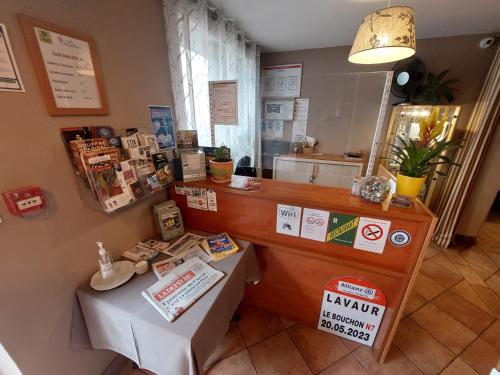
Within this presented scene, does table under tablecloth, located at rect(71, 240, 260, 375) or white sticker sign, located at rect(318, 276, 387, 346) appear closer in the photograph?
table under tablecloth, located at rect(71, 240, 260, 375)

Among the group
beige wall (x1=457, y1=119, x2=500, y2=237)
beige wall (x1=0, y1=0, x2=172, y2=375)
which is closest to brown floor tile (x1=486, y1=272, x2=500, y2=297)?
beige wall (x1=457, y1=119, x2=500, y2=237)

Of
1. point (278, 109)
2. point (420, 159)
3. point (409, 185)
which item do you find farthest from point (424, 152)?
point (278, 109)

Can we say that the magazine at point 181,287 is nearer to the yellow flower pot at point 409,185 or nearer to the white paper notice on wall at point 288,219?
the white paper notice on wall at point 288,219

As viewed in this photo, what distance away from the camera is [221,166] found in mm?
1230

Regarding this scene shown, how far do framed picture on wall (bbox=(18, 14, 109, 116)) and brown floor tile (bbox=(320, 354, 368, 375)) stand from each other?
182cm

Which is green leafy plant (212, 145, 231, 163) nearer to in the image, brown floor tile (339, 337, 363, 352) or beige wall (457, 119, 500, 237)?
brown floor tile (339, 337, 363, 352)

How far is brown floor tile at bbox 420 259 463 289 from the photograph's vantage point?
5.93ft

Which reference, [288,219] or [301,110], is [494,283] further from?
[301,110]

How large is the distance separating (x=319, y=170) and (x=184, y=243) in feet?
6.98

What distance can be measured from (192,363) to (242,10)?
235 centimetres

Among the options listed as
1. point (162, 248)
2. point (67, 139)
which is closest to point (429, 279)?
point (162, 248)

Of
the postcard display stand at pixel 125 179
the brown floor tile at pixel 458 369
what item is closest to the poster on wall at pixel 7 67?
the postcard display stand at pixel 125 179

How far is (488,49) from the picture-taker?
2125 mm

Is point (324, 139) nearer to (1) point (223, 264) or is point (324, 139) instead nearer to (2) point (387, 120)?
(2) point (387, 120)
